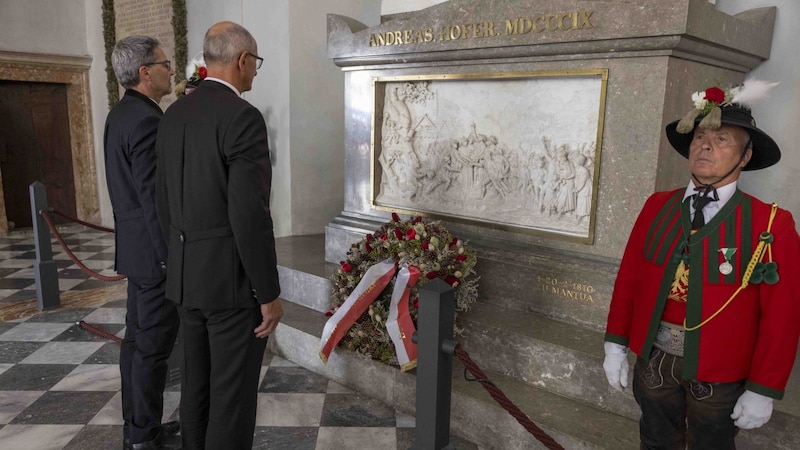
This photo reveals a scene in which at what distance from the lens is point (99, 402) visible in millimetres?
3373

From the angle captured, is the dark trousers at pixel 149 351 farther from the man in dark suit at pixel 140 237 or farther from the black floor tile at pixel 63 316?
the black floor tile at pixel 63 316

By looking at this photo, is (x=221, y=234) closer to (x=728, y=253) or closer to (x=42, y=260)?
(x=728, y=253)

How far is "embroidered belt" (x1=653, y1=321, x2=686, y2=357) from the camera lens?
1.85 meters

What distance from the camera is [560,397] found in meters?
2.97

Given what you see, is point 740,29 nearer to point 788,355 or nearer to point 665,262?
point 665,262

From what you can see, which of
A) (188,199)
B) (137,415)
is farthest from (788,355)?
(137,415)

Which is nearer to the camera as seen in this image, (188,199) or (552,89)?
(188,199)

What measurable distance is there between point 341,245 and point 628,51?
8.48ft

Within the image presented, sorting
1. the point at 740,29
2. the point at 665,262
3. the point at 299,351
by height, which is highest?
the point at 740,29

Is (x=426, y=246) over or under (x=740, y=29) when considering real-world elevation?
under

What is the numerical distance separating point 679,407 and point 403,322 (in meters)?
1.54

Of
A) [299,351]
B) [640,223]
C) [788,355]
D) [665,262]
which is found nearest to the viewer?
[788,355]

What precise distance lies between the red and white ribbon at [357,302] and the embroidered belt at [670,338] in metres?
1.67

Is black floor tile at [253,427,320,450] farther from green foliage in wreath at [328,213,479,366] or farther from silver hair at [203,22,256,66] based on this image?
silver hair at [203,22,256,66]
